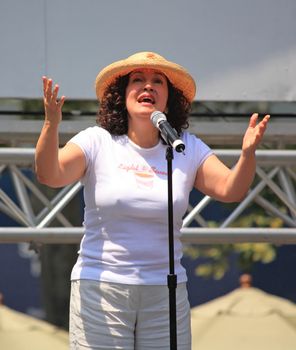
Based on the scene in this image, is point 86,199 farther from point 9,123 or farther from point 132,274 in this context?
point 9,123

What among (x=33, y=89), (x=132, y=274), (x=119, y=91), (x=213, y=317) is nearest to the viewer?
(x=132, y=274)

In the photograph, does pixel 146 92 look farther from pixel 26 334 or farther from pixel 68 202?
pixel 26 334

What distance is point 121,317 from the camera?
113 inches

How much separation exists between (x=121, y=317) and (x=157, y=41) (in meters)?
2.04

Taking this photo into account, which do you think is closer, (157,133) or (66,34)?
(157,133)

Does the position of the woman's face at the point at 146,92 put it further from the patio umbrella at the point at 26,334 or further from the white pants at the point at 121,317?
the patio umbrella at the point at 26,334

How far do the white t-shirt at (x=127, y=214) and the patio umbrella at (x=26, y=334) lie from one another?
2.78 metres

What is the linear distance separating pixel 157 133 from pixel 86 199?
296 millimetres

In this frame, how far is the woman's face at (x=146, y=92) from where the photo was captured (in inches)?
119

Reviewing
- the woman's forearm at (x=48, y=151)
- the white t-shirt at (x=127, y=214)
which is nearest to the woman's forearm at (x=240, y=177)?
the white t-shirt at (x=127, y=214)

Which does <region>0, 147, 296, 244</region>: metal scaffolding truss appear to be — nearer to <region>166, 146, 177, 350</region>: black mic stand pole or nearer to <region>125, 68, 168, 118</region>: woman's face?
<region>125, 68, 168, 118</region>: woman's face

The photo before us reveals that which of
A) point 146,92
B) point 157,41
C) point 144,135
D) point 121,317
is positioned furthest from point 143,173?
point 157,41

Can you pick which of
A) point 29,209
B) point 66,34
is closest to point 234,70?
point 66,34

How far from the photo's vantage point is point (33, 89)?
15.0 feet
